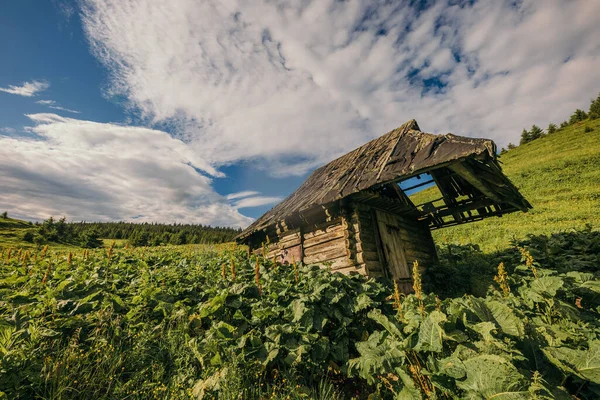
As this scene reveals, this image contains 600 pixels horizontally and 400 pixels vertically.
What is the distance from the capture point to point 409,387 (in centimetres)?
295

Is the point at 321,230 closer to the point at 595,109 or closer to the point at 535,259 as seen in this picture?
the point at 535,259

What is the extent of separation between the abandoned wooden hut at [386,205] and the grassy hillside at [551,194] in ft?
16.6

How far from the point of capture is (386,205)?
8766mm

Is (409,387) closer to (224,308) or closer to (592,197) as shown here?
(224,308)

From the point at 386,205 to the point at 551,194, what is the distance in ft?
69.5

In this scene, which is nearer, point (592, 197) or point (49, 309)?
point (49, 309)

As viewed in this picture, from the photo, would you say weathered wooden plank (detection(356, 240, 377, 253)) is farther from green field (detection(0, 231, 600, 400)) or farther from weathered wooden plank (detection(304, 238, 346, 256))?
green field (detection(0, 231, 600, 400))

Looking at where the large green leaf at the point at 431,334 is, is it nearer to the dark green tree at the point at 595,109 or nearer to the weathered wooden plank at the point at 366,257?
the weathered wooden plank at the point at 366,257

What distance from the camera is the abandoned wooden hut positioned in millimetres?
5797

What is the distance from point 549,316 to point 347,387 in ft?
10.9

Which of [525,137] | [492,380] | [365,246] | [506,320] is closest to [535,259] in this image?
[365,246]

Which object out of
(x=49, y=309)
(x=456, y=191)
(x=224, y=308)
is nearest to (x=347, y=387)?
(x=224, y=308)

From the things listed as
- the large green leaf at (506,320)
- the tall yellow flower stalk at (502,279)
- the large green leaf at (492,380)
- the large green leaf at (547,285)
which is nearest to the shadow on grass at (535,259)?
the large green leaf at (547,285)

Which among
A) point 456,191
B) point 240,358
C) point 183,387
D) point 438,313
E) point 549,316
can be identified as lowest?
point 183,387
